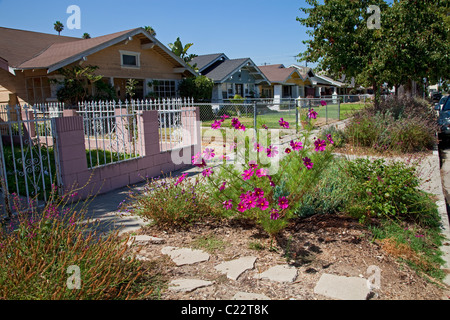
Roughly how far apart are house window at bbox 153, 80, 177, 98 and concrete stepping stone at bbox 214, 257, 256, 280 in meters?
A: 19.1

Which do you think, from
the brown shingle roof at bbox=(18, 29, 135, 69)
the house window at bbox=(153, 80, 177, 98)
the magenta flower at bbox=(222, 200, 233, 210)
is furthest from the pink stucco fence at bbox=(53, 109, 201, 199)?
the house window at bbox=(153, 80, 177, 98)

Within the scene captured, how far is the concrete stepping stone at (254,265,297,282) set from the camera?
10.9 feet

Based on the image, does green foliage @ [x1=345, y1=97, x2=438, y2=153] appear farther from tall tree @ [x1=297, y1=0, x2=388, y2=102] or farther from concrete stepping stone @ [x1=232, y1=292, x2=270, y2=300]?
concrete stepping stone @ [x1=232, y1=292, x2=270, y2=300]

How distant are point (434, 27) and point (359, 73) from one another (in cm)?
291

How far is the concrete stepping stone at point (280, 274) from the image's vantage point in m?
3.32

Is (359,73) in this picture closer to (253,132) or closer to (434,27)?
(434,27)

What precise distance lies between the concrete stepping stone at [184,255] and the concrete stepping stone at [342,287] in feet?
3.92

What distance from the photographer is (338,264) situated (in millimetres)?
3590

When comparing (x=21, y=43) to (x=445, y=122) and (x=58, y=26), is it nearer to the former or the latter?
(x=445, y=122)

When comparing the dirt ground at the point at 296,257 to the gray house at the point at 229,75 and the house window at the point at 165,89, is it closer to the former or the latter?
the house window at the point at 165,89

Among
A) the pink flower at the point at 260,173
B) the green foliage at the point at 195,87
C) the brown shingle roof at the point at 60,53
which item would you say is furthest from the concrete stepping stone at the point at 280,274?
the green foliage at the point at 195,87

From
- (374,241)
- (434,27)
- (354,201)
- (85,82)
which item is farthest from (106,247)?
(85,82)

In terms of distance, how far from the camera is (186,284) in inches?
127
